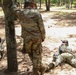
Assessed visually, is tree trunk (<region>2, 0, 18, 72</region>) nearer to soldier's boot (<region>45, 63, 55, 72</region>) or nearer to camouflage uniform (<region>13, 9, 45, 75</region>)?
camouflage uniform (<region>13, 9, 45, 75</region>)

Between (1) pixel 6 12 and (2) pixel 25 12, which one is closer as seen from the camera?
(2) pixel 25 12

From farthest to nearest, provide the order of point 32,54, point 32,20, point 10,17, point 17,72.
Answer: point 17,72, point 10,17, point 32,54, point 32,20

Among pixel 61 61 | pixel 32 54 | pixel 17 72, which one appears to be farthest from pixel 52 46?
pixel 32 54

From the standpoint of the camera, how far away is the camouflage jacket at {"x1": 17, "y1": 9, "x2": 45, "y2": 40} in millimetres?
5410

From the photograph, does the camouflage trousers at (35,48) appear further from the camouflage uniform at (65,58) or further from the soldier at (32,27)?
the camouflage uniform at (65,58)

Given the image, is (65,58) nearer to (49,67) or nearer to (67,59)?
(67,59)

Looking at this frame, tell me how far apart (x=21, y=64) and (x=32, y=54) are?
69.5 inches

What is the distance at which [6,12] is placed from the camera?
6.22 metres

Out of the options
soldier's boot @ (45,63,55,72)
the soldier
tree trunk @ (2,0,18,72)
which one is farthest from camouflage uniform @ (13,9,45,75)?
soldier's boot @ (45,63,55,72)

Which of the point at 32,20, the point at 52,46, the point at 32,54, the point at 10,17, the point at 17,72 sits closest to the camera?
the point at 32,20

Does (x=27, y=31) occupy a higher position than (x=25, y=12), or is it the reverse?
(x=25, y=12)

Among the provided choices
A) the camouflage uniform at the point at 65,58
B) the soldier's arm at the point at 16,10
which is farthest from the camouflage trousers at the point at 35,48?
the camouflage uniform at the point at 65,58

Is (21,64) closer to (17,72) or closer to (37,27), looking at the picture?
(17,72)

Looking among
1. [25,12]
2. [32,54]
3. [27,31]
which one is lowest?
[32,54]
